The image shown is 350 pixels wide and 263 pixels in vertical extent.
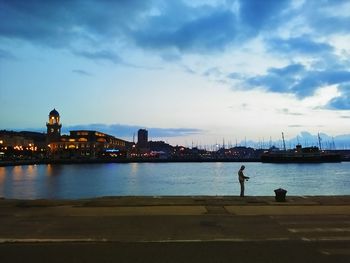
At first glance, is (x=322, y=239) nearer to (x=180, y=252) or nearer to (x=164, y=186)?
(x=180, y=252)

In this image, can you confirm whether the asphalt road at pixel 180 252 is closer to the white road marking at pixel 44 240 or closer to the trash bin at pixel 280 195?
the white road marking at pixel 44 240

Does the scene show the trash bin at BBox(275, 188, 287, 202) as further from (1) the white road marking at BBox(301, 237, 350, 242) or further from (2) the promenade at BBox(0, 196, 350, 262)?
(1) the white road marking at BBox(301, 237, 350, 242)

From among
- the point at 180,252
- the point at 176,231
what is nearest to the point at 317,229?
the point at 176,231

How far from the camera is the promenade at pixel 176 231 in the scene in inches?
463

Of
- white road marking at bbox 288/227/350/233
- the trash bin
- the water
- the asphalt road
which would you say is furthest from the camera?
the water

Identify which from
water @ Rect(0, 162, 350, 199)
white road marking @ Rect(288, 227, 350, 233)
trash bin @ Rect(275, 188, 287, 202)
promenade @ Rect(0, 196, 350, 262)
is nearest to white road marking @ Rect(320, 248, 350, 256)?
promenade @ Rect(0, 196, 350, 262)

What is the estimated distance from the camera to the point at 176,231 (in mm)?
15688

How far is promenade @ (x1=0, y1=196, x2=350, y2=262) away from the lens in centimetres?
1176

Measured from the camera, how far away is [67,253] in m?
12.1

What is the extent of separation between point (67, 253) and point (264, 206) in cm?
1312

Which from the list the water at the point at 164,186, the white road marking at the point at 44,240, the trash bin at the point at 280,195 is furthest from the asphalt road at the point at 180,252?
the water at the point at 164,186

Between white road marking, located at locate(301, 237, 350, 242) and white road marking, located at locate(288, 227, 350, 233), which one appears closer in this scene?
white road marking, located at locate(301, 237, 350, 242)

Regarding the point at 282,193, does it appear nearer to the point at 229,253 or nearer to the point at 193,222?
the point at 193,222

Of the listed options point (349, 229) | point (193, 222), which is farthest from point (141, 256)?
point (349, 229)
